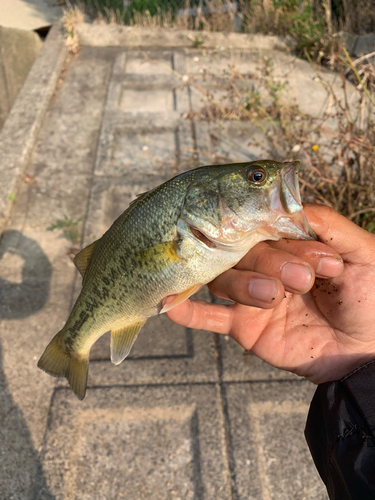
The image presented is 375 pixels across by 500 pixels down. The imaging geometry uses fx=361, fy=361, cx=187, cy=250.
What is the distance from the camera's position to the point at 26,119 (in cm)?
503

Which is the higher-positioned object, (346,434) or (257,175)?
(257,175)

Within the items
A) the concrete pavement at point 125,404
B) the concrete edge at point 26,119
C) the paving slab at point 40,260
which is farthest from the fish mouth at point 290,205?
the concrete edge at point 26,119

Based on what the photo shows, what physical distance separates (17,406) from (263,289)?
214 centimetres

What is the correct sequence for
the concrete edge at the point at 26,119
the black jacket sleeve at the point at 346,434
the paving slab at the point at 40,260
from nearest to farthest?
1. the black jacket sleeve at the point at 346,434
2. the paving slab at the point at 40,260
3. the concrete edge at the point at 26,119

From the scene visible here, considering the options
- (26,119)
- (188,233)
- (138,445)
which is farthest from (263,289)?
(26,119)

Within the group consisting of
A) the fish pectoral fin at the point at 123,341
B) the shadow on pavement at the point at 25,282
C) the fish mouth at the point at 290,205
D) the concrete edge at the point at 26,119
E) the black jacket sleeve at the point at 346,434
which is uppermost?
the fish mouth at the point at 290,205

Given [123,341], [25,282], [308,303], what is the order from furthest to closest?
1. [25,282]
2. [308,303]
3. [123,341]

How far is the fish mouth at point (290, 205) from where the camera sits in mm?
1612

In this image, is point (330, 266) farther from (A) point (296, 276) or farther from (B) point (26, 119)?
(B) point (26, 119)

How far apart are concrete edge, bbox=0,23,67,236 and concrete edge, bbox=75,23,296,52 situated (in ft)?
1.93

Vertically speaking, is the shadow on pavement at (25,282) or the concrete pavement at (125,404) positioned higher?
the shadow on pavement at (25,282)

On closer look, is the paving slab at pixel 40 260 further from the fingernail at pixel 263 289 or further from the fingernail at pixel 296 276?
the fingernail at pixel 296 276

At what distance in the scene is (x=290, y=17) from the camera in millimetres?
6609

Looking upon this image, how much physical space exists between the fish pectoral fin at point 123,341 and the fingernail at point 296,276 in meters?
0.83
